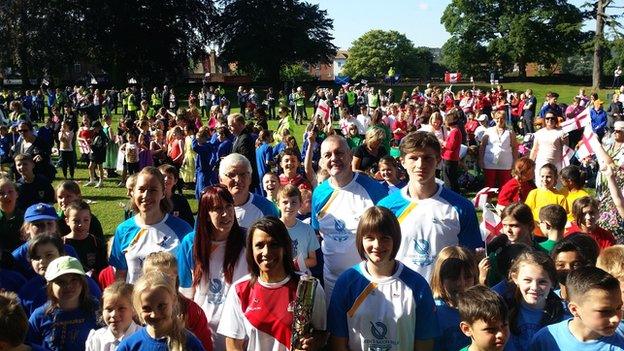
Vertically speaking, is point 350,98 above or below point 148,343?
above

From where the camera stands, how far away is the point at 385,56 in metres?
106

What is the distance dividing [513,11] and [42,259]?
7018cm

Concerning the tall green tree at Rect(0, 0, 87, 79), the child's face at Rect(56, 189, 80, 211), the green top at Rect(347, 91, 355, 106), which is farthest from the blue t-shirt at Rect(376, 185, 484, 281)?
the tall green tree at Rect(0, 0, 87, 79)

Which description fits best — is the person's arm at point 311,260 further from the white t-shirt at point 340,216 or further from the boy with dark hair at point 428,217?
the boy with dark hair at point 428,217

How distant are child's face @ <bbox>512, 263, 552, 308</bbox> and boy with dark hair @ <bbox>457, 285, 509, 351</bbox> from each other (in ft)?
2.03

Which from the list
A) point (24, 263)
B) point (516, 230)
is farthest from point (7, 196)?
point (516, 230)

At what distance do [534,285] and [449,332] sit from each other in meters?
0.58

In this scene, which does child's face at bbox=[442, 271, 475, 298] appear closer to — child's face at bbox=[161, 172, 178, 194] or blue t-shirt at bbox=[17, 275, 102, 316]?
blue t-shirt at bbox=[17, 275, 102, 316]

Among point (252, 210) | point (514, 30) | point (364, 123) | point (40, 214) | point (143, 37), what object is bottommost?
point (40, 214)

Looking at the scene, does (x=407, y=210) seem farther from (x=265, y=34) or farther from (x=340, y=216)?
(x=265, y=34)

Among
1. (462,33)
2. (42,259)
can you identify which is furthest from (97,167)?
(462,33)

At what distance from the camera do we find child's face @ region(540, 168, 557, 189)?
620cm

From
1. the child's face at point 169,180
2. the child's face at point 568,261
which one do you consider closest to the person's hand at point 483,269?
the child's face at point 568,261

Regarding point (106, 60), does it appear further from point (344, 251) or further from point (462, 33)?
point (344, 251)
